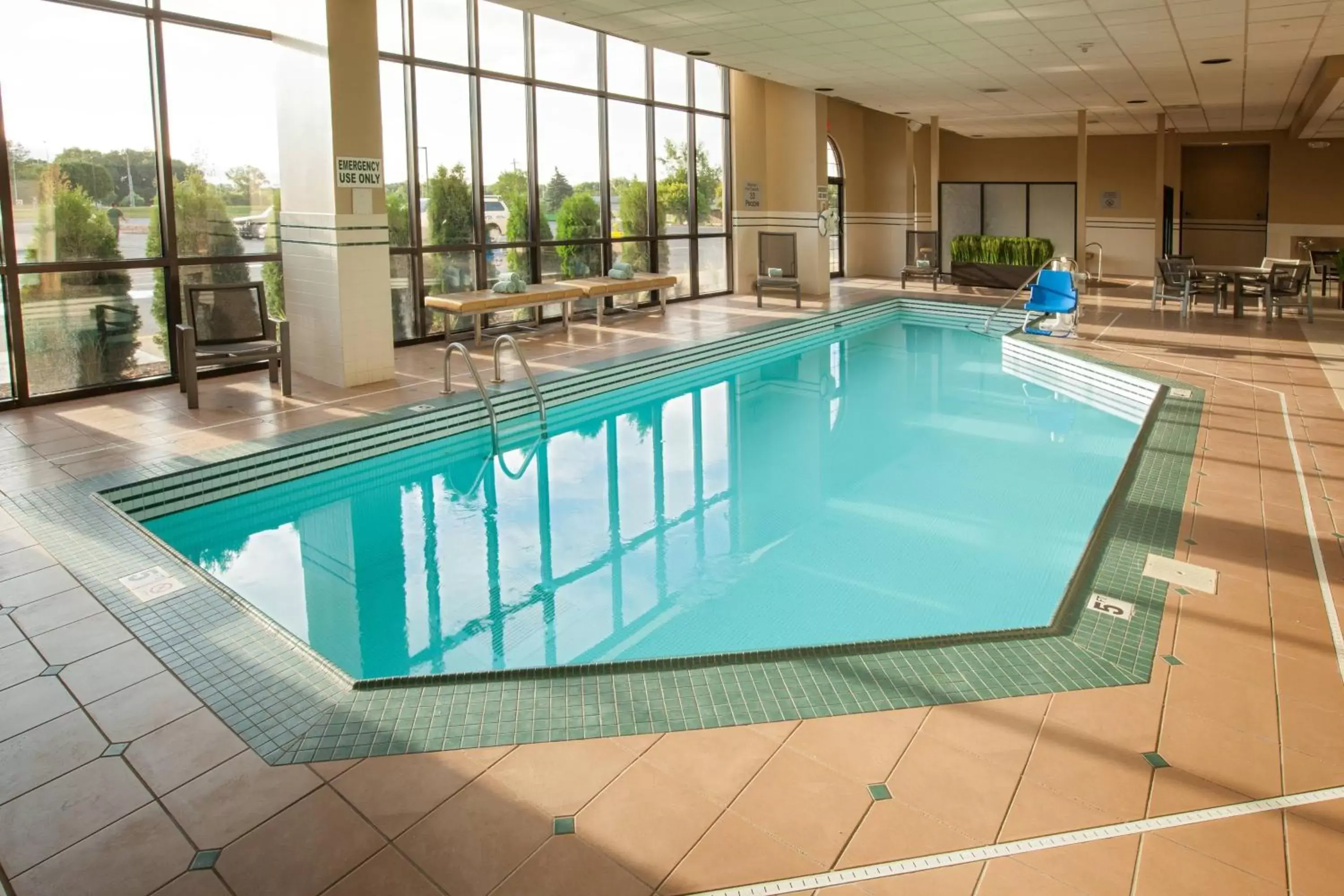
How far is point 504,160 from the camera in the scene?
32.6ft

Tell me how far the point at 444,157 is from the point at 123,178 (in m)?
2.93

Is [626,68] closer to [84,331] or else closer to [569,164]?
[569,164]

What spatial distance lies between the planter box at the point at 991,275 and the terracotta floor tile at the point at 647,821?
12.2 metres

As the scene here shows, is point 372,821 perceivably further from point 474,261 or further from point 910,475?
point 474,261

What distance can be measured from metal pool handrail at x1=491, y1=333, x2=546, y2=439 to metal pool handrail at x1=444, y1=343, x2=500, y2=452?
224 millimetres

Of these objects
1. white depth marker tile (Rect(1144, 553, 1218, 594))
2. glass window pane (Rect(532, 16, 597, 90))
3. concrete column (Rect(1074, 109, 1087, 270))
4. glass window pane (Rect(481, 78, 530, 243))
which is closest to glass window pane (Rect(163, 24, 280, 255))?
glass window pane (Rect(481, 78, 530, 243))

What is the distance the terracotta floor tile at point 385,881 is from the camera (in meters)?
2.16

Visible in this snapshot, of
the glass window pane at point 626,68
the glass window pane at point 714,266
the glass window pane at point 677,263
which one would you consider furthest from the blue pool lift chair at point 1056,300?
the glass window pane at point 626,68

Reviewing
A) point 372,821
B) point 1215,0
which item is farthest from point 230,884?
point 1215,0

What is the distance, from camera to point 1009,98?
493 inches

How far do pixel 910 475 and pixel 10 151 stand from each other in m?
6.16

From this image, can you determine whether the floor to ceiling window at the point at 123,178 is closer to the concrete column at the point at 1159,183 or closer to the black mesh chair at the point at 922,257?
the black mesh chair at the point at 922,257

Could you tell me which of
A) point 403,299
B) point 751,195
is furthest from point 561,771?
point 751,195

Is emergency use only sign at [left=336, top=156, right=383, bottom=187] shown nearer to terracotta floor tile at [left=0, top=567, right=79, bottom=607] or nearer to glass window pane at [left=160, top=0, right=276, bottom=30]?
glass window pane at [left=160, top=0, right=276, bottom=30]
